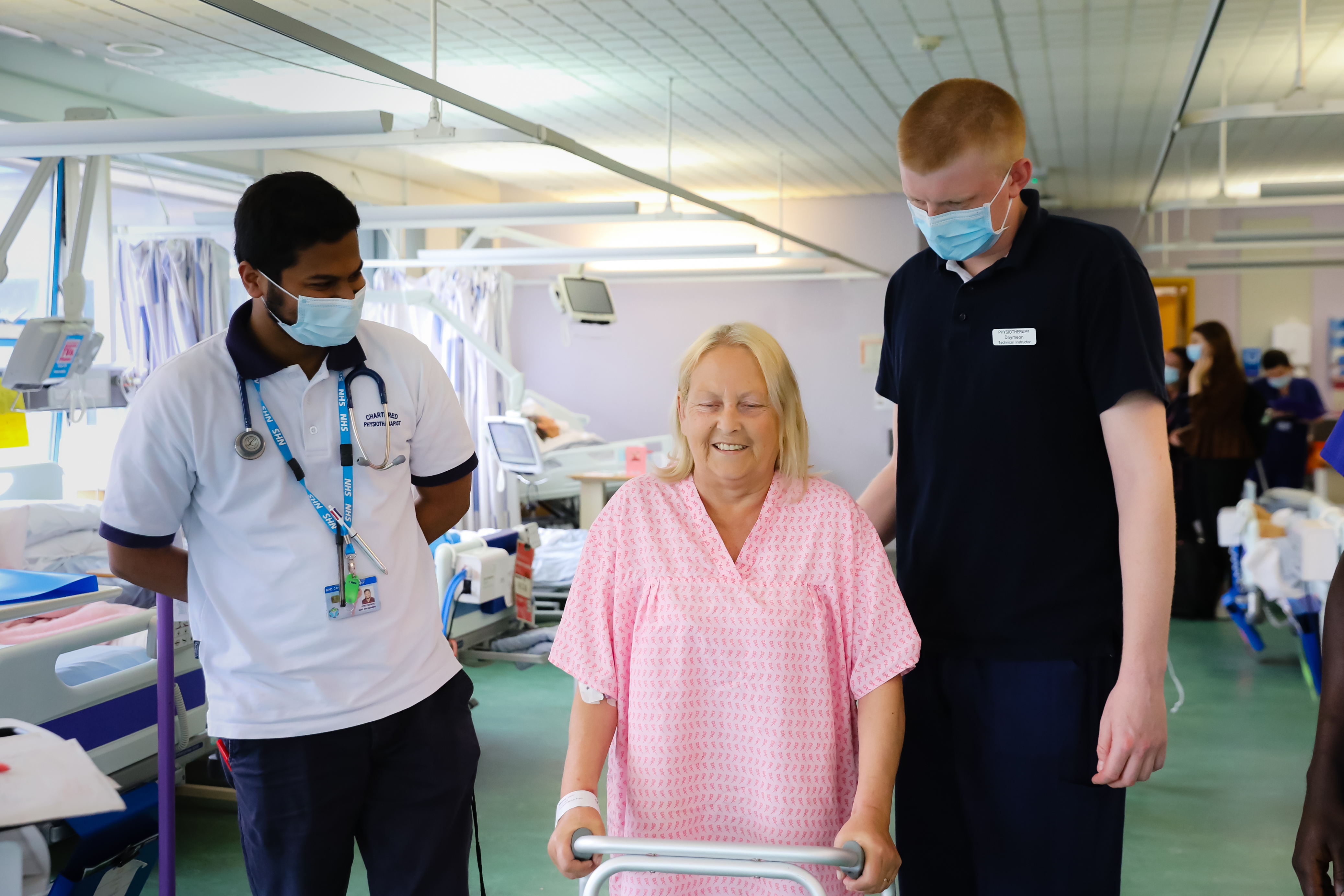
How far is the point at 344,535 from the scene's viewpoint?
5.49 ft

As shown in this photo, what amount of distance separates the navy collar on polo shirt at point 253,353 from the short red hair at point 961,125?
92cm

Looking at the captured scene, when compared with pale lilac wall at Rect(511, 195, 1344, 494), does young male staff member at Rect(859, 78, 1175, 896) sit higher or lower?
lower

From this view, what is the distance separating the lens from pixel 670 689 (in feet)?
5.10

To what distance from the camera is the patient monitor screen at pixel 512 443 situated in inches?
263

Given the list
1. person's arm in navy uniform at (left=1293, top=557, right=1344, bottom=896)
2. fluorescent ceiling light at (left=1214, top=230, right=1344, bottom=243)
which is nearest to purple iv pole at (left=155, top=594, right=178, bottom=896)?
person's arm in navy uniform at (left=1293, top=557, right=1344, bottom=896)

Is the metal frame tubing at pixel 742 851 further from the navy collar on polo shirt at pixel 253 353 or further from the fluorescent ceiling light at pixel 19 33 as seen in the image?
the fluorescent ceiling light at pixel 19 33

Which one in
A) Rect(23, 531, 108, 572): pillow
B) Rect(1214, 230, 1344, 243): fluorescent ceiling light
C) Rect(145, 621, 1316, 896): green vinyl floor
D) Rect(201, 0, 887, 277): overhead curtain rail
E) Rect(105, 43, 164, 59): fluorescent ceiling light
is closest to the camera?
Rect(201, 0, 887, 277): overhead curtain rail

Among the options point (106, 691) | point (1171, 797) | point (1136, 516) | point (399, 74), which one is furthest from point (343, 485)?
point (1171, 797)

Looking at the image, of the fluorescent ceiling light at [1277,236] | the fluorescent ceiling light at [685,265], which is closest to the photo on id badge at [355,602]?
the fluorescent ceiling light at [1277,236]

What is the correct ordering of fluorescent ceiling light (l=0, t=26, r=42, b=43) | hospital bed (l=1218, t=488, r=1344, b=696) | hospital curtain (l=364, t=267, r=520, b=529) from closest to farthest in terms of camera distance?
hospital bed (l=1218, t=488, r=1344, b=696), fluorescent ceiling light (l=0, t=26, r=42, b=43), hospital curtain (l=364, t=267, r=520, b=529)

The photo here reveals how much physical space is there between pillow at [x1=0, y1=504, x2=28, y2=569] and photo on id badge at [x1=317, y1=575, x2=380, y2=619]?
223cm

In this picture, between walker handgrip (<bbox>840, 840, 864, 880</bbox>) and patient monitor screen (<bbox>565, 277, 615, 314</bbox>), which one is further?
patient monitor screen (<bbox>565, 277, 615, 314</bbox>)

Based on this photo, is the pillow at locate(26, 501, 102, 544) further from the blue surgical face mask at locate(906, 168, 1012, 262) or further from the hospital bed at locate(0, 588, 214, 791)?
the blue surgical face mask at locate(906, 168, 1012, 262)

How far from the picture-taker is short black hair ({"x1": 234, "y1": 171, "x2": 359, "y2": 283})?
5.41 ft
